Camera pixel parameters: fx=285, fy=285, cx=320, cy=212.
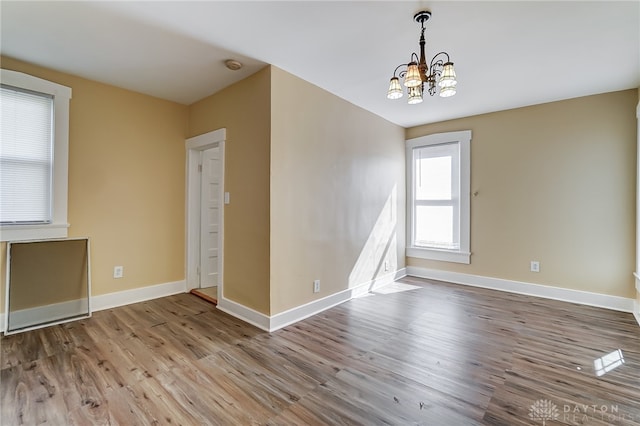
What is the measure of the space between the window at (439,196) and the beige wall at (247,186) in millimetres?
2962

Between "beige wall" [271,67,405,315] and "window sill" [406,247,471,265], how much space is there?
0.55 m

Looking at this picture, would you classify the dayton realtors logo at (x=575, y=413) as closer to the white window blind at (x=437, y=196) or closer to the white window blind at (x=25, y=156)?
the white window blind at (x=437, y=196)

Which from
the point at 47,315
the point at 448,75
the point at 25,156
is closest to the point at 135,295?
the point at 47,315

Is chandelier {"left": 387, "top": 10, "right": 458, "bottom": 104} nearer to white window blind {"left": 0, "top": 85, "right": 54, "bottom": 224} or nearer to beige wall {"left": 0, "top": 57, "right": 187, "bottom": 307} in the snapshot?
beige wall {"left": 0, "top": 57, "right": 187, "bottom": 307}

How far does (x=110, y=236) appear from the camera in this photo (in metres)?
3.30

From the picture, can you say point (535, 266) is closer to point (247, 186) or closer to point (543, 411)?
point (543, 411)

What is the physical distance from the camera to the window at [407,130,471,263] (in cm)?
436

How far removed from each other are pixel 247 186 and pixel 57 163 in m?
1.92

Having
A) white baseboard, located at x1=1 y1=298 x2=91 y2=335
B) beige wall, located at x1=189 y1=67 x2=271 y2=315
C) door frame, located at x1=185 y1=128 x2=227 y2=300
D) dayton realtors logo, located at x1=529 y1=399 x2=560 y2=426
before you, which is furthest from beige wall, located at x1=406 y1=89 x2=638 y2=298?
white baseboard, located at x1=1 y1=298 x2=91 y2=335

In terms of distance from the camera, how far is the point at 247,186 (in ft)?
9.80

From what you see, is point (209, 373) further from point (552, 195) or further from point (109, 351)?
point (552, 195)

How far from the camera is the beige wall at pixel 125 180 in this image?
10.1 feet

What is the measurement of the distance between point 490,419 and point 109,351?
276 cm

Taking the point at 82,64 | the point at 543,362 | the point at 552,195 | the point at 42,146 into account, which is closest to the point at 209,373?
the point at 543,362
